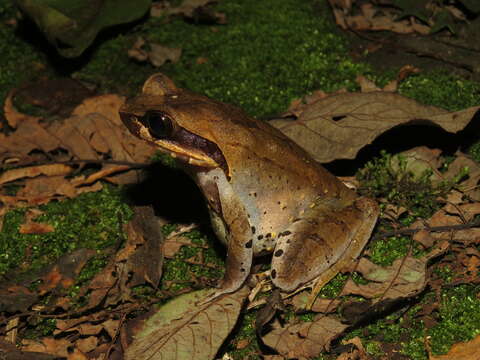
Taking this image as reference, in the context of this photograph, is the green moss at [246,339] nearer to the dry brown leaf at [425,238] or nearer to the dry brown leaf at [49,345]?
the dry brown leaf at [49,345]

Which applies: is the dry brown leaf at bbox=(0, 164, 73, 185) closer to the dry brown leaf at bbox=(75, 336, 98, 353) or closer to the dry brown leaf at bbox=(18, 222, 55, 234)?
the dry brown leaf at bbox=(18, 222, 55, 234)

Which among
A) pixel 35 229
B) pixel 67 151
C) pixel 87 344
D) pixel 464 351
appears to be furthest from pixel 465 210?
pixel 67 151

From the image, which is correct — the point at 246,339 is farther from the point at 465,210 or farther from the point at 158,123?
the point at 465,210

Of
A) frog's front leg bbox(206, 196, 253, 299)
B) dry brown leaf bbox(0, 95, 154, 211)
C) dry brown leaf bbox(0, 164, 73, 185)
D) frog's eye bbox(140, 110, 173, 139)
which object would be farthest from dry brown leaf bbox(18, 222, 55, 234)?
frog's front leg bbox(206, 196, 253, 299)

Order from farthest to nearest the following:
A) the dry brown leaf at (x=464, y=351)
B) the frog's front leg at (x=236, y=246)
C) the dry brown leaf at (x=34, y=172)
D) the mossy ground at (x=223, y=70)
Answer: the dry brown leaf at (x=34, y=172) → the mossy ground at (x=223, y=70) → the frog's front leg at (x=236, y=246) → the dry brown leaf at (x=464, y=351)

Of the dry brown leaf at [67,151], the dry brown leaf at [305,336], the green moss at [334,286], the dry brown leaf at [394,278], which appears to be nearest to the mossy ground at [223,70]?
the dry brown leaf at [394,278]

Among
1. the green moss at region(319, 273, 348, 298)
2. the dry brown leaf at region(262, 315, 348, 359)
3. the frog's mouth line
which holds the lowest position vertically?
the dry brown leaf at region(262, 315, 348, 359)

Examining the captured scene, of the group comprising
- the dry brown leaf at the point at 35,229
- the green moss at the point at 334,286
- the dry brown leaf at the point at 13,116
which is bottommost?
the dry brown leaf at the point at 35,229
